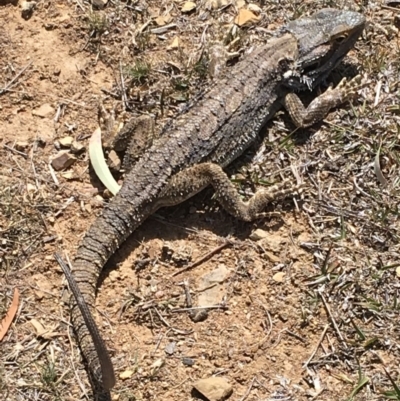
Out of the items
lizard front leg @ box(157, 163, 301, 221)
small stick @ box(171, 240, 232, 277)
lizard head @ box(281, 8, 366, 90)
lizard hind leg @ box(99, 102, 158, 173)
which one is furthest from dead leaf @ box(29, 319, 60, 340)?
lizard head @ box(281, 8, 366, 90)

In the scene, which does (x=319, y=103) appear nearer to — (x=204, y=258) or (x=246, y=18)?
(x=246, y=18)

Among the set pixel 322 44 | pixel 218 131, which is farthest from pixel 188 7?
pixel 218 131

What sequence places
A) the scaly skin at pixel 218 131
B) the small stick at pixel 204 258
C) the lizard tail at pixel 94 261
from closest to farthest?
the lizard tail at pixel 94 261
the scaly skin at pixel 218 131
the small stick at pixel 204 258

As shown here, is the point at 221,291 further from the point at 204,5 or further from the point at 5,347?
the point at 204,5

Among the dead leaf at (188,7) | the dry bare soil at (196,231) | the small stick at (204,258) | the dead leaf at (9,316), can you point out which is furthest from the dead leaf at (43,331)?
the dead leaf at (188,7)

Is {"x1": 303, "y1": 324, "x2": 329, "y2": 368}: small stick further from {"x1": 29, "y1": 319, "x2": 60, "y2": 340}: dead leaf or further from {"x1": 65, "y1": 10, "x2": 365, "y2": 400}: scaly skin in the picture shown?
{"x1": 29, "y1": 319, "x2": 60, "y2": 340}: dead leaf

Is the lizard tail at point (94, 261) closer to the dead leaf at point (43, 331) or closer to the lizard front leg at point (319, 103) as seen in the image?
the dead leaf at point (43, 331)
